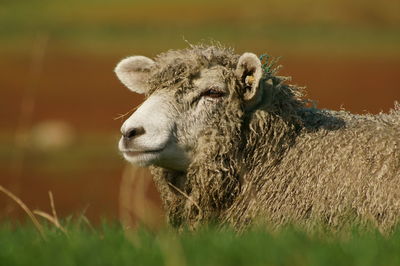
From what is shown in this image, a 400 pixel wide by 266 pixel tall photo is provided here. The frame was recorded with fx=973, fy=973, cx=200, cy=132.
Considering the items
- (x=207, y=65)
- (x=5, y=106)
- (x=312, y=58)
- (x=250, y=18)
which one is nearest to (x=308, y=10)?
(x=250, y=18)

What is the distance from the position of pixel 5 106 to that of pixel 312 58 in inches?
516

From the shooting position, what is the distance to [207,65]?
6438 millimetres

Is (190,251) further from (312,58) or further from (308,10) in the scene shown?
(308,10)

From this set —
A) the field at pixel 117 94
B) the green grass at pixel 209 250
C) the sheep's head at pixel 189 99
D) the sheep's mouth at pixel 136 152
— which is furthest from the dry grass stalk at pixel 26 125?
the green grass at pixel 209 250

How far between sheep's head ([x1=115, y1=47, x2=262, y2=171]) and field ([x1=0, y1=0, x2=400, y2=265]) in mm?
482

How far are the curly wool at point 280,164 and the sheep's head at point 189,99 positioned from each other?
0.01 metres

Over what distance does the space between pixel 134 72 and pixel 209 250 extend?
274 cm

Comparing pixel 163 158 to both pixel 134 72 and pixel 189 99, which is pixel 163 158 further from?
pixel 134 72

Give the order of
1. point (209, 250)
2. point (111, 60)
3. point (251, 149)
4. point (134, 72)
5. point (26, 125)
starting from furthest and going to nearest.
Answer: point (111, 60), point (26, 125), point (134, 72), point (251, 149), point (209, 250)

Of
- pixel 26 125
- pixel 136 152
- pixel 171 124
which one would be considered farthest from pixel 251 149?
pixel 26 125

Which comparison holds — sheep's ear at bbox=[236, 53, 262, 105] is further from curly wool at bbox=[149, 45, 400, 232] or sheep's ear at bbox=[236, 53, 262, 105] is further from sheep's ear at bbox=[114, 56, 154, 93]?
sheep's ear at bbox=[114, 56, 154, 93]

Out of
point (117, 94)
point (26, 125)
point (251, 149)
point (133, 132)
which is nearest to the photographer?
point (133, 132)

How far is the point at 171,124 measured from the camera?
19.9 ft

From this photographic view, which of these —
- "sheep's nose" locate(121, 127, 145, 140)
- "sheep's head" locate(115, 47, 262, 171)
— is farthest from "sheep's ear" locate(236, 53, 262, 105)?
"sheep's nose" locate(121, 127, 145, 140)
